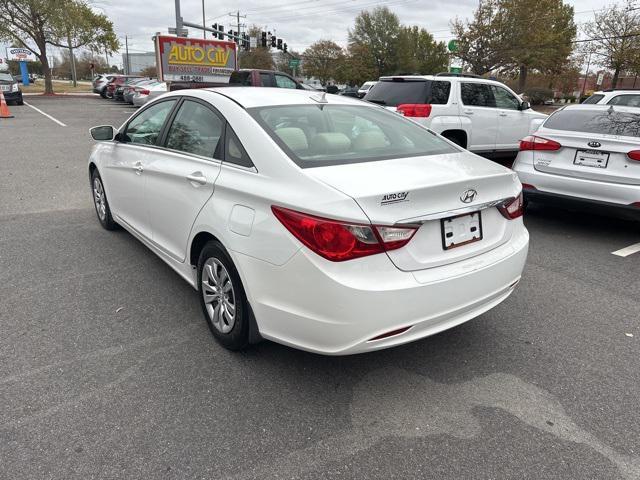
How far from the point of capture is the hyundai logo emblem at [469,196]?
2650mm

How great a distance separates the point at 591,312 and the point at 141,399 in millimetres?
3267

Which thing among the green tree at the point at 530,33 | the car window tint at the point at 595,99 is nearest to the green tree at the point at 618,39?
the green tree at the point at 530,33

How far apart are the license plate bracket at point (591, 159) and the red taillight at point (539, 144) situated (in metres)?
0.25

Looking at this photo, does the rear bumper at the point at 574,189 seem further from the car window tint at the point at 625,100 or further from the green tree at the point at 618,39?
the green tree at the point at 618,39

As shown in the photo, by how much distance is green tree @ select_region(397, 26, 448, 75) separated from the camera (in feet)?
221

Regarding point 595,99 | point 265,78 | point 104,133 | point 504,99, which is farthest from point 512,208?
point 265,78

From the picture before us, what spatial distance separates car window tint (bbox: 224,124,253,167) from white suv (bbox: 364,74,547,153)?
230 inches

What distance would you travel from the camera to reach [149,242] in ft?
13.5

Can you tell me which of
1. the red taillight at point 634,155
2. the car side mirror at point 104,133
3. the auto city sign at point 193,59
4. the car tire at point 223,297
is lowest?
the car tire at point 223,297

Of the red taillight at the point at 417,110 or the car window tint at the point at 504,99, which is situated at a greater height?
the car window tint at the point at 504,99

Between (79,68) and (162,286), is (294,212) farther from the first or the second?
(79,68)

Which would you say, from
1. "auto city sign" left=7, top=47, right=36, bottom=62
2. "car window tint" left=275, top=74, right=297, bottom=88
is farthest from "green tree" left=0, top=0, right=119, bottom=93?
"car window tint" left=275, top=74, right=297, bottom=88

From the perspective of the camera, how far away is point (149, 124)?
4.24 metres

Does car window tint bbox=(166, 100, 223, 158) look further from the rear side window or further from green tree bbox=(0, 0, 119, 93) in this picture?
green tree bbox=(0, 0, 119, 93)
